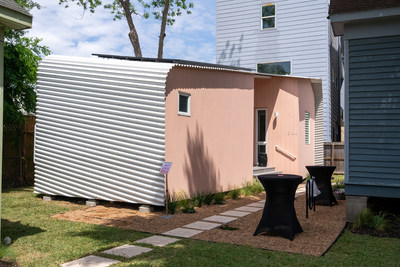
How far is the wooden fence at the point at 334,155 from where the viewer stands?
16223mm

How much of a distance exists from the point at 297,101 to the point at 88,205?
819 cm

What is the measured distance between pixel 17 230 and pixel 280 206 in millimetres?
4224

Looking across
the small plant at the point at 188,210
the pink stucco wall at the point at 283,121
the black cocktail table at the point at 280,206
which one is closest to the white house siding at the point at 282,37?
the pink stucco wall at the point at 283,121

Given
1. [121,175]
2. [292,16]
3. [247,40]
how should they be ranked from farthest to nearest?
[247,40], [292,16], [121,175]

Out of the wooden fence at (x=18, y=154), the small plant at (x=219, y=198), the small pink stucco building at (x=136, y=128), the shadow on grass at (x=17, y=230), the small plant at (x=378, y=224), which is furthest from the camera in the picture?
the wooden fence at (x=18, y=154)

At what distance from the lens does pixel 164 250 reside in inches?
201

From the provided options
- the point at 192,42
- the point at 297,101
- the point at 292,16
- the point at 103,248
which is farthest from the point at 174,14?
the point at 103,248

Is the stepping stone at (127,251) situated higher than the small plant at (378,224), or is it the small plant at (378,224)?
the small plant at (378,224)

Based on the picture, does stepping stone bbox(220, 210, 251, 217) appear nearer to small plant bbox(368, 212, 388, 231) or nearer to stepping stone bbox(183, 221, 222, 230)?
stepping stone bbox(183, 221, 222, 230)

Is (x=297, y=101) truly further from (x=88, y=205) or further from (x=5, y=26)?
(x=5, y=26)

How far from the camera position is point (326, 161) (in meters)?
16.6

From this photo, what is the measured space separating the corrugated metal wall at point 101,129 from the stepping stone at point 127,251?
277 cm

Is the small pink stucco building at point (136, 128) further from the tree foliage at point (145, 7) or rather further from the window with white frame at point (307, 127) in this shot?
the tree foliage at point (145, 7)

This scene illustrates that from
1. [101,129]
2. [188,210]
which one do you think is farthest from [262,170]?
[101,129]
